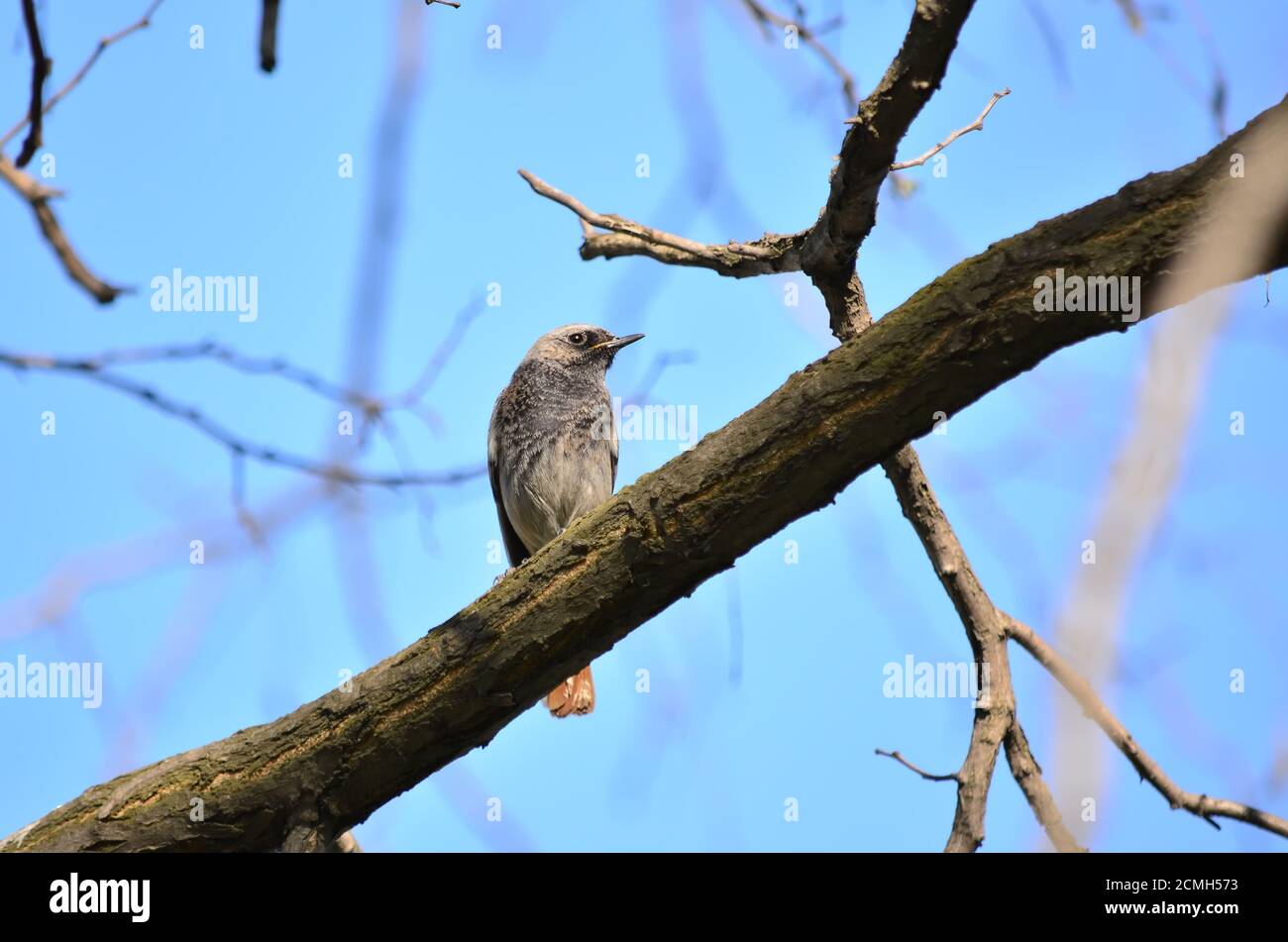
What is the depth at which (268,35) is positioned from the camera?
2.03 meters

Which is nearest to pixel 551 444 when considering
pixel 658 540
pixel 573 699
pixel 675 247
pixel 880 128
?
pixel 573 699

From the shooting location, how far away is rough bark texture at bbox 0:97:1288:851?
3338 millimetres

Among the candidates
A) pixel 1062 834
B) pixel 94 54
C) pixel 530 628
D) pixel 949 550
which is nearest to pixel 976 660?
pixel 949 550

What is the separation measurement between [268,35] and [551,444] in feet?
17.9

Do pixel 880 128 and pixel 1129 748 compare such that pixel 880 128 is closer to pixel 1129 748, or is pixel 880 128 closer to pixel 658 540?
pixel 658 540

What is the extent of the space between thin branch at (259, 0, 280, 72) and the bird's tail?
16.7 feet

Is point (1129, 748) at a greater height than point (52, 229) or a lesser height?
lesser

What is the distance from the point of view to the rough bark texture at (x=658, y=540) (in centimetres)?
334

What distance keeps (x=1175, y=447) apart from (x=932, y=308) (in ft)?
2.77

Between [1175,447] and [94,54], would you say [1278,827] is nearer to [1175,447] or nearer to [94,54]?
[1175,447]

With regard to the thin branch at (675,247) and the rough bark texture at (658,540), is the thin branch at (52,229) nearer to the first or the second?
the rough bark texture at (658,540)

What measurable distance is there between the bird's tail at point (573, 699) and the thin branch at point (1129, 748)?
2.72 metres

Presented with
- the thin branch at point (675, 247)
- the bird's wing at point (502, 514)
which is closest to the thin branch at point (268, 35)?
the thin branch at point (675, 247)

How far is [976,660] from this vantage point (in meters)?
4.85
